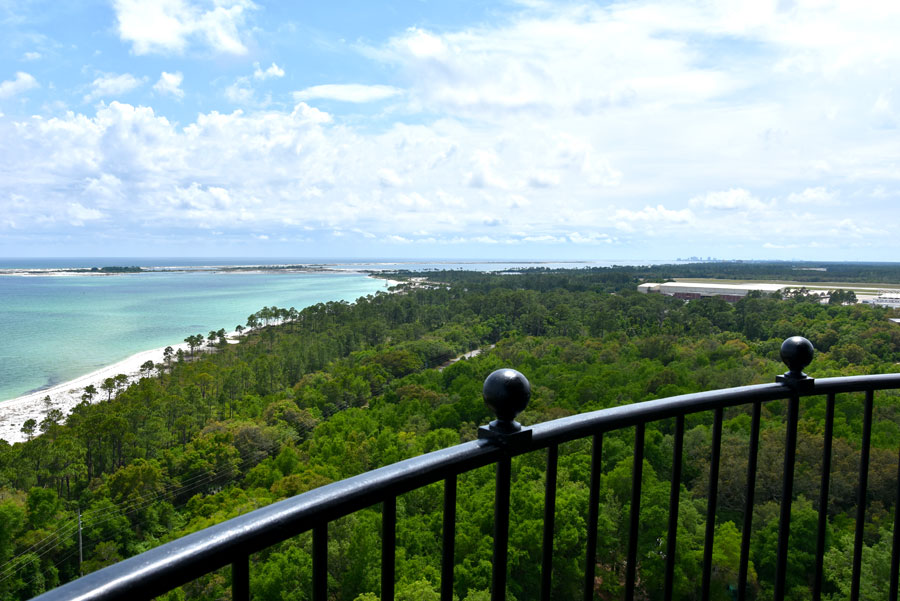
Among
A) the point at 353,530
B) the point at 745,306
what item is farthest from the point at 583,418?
the point at 745,306

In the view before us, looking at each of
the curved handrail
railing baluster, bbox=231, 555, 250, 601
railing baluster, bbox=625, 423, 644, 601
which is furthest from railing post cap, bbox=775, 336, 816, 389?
railing baluster, bbox=231, 555, 250, 601

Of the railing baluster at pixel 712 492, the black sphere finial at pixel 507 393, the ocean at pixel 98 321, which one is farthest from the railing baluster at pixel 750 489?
the ocean at pixel 98 321

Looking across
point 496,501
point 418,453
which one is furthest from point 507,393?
point 418,453

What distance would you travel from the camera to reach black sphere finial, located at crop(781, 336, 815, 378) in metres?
2.13

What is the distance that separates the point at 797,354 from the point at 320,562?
1896mm

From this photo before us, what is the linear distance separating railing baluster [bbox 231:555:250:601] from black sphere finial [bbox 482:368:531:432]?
57cm

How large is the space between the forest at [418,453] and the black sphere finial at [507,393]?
1369cm

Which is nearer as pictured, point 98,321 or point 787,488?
point 787,488

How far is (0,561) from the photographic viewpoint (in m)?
20.7

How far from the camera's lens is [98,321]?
271ft

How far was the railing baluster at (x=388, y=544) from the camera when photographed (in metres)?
1.17

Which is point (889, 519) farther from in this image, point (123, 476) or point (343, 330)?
point (343, 330)

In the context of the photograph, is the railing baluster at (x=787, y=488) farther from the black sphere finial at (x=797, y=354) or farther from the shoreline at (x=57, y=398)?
the shoreline at (x=57, y=398)

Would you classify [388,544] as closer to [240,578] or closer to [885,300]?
[240,578]
